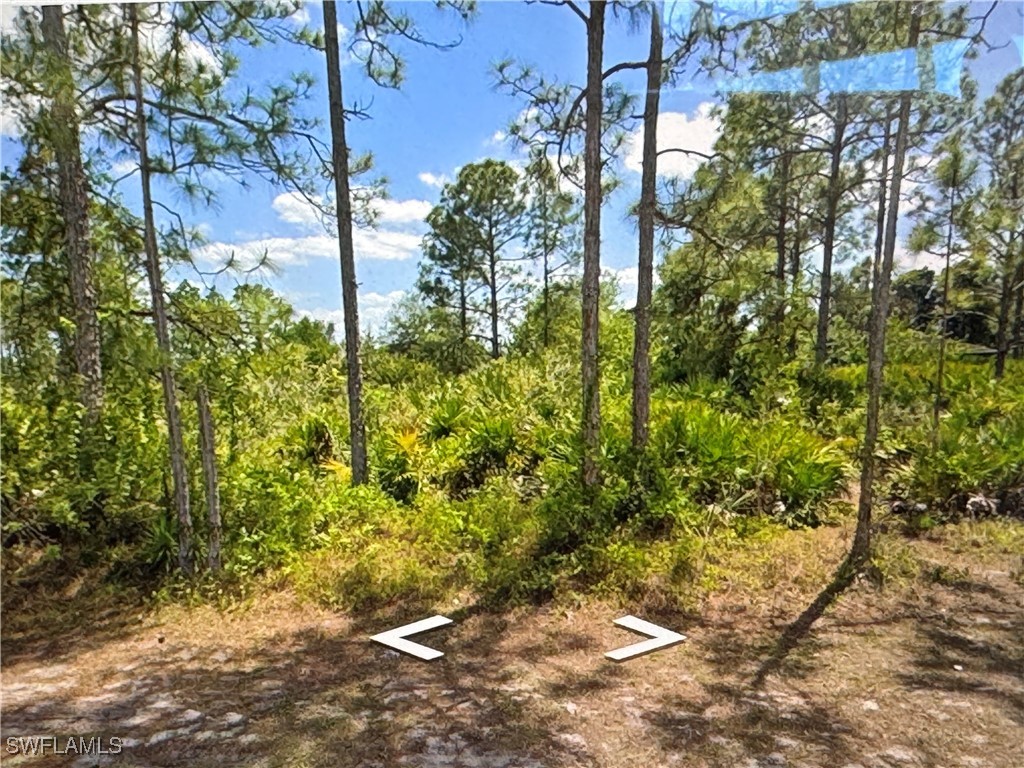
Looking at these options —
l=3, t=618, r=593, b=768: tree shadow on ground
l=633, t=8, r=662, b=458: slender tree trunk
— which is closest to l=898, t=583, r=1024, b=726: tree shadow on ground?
l=3, t=618, r=593, b=768: tree shadow on ground

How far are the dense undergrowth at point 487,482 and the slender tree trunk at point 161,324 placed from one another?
0.51 ft

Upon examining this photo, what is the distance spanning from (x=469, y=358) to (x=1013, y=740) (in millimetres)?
7355

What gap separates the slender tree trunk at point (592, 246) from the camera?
3.09 meters

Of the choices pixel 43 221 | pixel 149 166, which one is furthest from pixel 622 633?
pixel 43 221

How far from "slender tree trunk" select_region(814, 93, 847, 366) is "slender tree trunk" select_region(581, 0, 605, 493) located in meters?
1.13

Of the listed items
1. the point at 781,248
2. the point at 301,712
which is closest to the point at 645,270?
the point at 781,248

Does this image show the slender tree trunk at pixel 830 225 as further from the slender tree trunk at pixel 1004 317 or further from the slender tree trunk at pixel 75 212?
the slender tree trunk at pixel 75 212

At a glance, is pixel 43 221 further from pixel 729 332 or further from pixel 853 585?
pixel 729 332

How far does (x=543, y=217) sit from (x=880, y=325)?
3.36 meters

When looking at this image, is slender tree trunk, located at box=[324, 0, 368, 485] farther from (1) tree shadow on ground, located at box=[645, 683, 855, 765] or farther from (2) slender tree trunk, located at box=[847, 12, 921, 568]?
(1) tree shadow on ground, located at box=[645, 683, 855, 765]

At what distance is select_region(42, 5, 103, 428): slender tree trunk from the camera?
208cm

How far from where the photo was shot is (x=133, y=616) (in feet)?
9.16

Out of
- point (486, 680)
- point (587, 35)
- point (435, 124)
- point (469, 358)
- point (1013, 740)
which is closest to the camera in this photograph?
point (1013, 740)

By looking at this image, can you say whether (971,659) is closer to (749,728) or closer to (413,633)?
(749,728)
